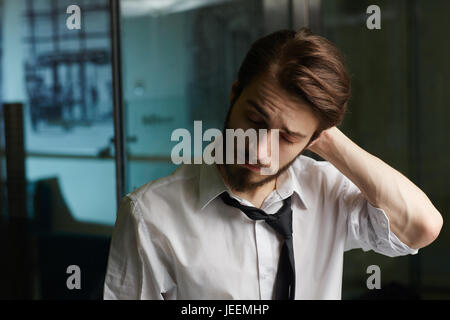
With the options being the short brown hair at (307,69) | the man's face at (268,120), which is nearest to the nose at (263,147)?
the man's face at (268,120)

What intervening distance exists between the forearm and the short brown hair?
0.07 meters

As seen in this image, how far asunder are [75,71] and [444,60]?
1.70 meters

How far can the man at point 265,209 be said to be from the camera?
3.17ft

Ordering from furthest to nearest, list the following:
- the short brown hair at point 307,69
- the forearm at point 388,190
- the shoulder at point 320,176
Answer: the shoulder at point 320,176 → the forearm at point 388,190 → the short brown hair at point 307,69

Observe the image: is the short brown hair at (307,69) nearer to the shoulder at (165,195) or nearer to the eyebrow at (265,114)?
the eyebrow at (265,114)

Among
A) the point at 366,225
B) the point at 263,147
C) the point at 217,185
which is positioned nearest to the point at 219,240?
the point at 217,185

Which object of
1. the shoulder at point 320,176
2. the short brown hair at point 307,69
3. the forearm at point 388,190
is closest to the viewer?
the short brown hair at point 307,69

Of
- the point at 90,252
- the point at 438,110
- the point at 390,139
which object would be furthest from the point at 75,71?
the point at 438,110

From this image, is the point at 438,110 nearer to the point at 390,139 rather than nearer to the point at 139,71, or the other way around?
the point at 390,139

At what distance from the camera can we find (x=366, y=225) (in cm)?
112

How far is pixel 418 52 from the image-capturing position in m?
2.39

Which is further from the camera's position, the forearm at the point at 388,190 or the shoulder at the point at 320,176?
the shoulder at the point at 320,176
